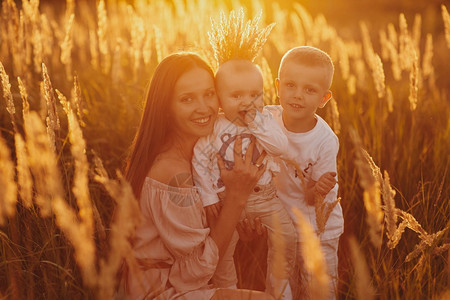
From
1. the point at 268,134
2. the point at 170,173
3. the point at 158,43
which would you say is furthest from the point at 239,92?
the point at 158,43

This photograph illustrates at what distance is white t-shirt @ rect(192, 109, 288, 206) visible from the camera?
6.77ft

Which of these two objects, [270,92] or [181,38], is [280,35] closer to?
[181,38]

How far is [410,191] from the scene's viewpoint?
264cm

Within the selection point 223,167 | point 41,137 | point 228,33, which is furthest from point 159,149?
point 41,137

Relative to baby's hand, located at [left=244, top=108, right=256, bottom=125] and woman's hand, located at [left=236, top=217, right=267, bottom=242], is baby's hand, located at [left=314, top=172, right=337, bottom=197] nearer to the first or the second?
woman's hand, located at [left=236, top=217, right=267, bottom=242]

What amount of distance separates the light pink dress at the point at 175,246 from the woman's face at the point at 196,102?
334 millimetres

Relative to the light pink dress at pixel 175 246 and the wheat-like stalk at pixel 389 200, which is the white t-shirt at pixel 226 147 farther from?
the wheat-like stalk at pixel 389 200

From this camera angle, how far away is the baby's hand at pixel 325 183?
2.06 meters

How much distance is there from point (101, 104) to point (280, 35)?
2.55 meters

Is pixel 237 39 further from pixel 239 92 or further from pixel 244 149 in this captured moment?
pixel 244 149

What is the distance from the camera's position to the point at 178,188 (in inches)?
76.7

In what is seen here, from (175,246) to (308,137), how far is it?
→ 3.01ft

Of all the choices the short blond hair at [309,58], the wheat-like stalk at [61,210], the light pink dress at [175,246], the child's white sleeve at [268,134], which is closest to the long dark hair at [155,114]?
the light pink dress at [175,246]

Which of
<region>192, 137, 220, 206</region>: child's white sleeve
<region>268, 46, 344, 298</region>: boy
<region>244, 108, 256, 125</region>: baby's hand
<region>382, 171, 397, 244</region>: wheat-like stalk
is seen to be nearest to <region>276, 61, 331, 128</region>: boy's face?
<region>268, 46, 344, 298</region>: boy
